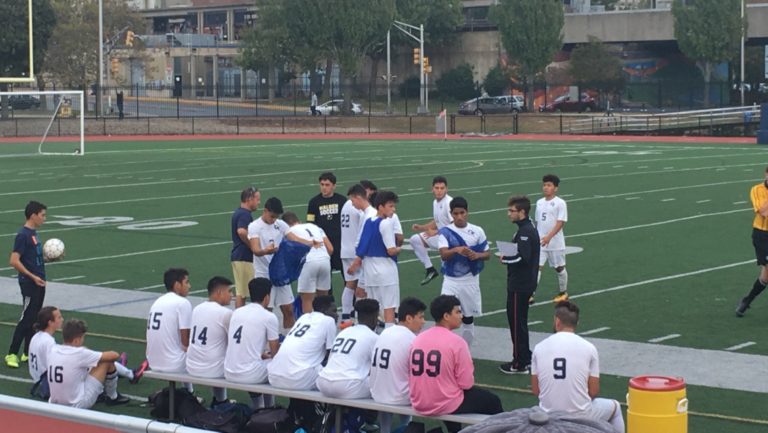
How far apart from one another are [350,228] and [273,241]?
1.01 m

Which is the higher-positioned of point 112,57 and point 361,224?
point 112,57

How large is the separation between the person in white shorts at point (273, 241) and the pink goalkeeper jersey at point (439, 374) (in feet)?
16.4

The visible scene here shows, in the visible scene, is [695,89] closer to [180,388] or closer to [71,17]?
[71,17]

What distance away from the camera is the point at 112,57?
282 ft

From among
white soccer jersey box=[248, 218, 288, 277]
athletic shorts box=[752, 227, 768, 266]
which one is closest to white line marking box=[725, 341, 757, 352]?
athletic shorts box=[752, 227, 768, 266]

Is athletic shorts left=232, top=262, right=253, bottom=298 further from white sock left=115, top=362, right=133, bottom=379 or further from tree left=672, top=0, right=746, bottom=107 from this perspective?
tree left=672, top=0, right=746, bottom=107

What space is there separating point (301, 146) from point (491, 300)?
36221mm

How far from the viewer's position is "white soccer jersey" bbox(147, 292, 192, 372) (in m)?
11.5

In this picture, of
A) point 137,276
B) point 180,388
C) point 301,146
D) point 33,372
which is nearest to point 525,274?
point 180,388

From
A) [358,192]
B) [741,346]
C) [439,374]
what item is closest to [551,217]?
[358,192]

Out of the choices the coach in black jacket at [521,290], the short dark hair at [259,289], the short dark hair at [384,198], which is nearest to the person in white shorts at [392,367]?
the short dark hair at [259,289]

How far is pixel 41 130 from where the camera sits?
62688mm

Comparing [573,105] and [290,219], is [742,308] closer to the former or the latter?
[290,219]

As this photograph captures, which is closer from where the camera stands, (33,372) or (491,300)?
(33,372)
